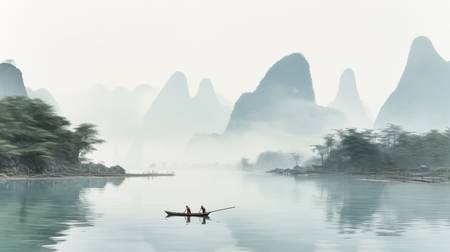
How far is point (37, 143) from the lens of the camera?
96312mm

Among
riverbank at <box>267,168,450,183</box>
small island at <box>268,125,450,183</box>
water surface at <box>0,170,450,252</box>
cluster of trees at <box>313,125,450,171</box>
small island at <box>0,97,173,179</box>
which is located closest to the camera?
water surface at <box>0,170,450,252</box>

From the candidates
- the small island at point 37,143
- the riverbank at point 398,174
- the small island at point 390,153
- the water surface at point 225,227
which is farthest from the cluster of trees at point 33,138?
the small island at point 390,153

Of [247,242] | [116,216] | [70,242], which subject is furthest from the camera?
[116,216]

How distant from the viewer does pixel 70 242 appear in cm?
2588

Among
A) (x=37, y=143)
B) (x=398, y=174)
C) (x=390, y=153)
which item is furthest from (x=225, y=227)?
(x=390, y=153)

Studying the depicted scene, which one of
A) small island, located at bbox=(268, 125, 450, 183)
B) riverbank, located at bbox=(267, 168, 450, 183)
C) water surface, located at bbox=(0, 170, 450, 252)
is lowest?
water surface, located at bbox=(0, 170, 450, 252)

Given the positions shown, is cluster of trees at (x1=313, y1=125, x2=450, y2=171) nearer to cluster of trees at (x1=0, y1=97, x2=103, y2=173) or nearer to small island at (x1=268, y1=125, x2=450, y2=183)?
small island at (x1=268, y1=125, x2=450, y2=183)

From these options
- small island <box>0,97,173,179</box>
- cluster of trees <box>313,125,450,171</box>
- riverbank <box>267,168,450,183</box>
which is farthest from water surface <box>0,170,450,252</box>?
cluster of trees <box>313,125,450,171</box>

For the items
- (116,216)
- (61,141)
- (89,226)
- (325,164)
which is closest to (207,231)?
(89,226)

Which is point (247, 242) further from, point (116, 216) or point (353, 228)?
point (116, 216)

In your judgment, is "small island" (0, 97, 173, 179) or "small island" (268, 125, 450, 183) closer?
"small island" (0, 97, 173, 179)

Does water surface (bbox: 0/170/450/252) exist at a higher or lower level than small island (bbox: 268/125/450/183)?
lower

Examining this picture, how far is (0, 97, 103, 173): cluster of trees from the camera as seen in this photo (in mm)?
91750

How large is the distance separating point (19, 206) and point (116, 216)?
9219 millimetres
